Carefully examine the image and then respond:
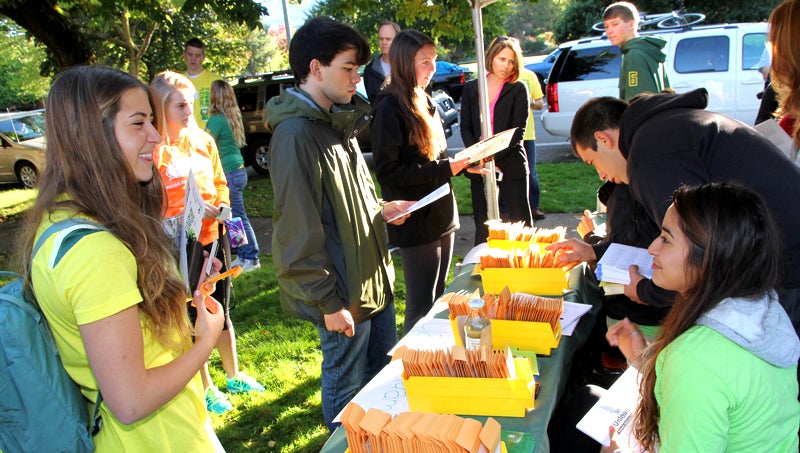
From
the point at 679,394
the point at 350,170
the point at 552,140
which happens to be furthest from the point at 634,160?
the point at 552,140

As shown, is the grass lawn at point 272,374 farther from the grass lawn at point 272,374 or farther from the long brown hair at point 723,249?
the long brown hair at point 723,249

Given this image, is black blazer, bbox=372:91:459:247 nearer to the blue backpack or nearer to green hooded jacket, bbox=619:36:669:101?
the blue backpack

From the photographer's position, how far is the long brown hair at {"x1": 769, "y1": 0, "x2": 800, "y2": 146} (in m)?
2.04

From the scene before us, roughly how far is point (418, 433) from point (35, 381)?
866 millimetres

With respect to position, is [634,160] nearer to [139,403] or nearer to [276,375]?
[139,403]

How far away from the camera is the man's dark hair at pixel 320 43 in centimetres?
223

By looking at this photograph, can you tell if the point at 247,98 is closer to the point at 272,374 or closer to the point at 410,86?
the point at 272,374

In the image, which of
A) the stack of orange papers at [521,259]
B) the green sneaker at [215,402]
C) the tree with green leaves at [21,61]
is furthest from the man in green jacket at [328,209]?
the tree with green leaves at [21,61]

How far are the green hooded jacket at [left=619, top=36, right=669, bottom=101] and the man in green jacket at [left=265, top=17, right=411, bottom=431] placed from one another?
3.86 m

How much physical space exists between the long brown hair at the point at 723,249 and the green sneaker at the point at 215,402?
2649 mm

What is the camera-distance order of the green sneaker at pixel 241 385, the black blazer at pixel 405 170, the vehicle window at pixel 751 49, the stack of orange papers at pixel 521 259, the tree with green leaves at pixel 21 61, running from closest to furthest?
the stack of orange papers at pixel 521 259, the black blazer at pixel 405 170, the green sneaker at pixel 241 385, the vehicle window at pixel 751 49, the tree with green leaves at pixel 21 61

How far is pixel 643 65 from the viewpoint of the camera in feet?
17.7

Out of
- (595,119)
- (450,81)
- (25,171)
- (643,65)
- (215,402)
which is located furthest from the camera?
(450,81)

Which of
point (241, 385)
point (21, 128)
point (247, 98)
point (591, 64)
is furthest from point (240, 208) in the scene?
point (21, 128)
